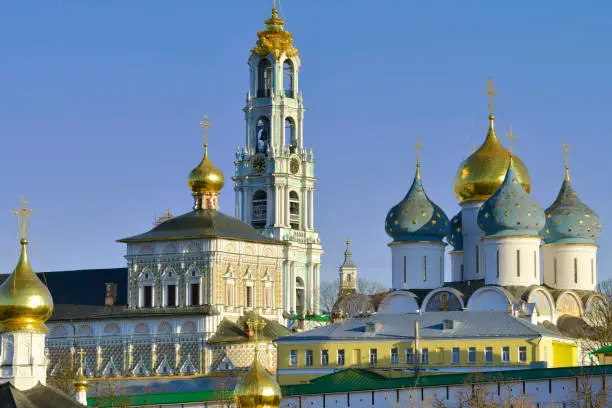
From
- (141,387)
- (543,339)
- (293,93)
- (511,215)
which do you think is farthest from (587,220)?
(293,93)

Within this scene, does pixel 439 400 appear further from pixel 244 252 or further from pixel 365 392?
pixel 244 252

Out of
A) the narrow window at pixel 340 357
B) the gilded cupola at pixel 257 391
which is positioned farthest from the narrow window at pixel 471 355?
the gilded cupola at pixel 257 391

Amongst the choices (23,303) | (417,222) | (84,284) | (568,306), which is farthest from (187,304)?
(23,303)

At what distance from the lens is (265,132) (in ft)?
231

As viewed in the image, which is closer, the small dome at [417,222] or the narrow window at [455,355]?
the narrow window at [455,355]

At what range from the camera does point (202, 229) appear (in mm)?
55750

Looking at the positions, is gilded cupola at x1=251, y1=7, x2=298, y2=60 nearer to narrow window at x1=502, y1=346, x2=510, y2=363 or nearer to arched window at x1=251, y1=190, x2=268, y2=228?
arched window at x1=251, y1=190, x2=268, y2=228

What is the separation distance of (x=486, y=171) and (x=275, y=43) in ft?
56.6

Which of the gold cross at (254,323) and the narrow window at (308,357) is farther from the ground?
the gold cross at (254,323)

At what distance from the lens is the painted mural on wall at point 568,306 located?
52281mm

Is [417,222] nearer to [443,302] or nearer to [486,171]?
[486,171]

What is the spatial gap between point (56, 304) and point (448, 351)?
14.6 m

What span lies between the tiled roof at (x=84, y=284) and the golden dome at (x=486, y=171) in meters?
10.2

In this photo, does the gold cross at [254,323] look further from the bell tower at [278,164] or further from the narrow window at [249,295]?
the bell tower at [278,164]
